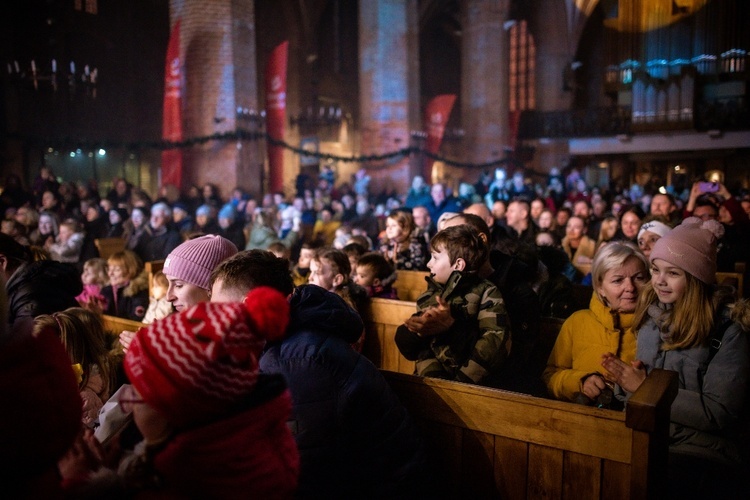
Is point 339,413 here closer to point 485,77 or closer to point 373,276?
point 373,276

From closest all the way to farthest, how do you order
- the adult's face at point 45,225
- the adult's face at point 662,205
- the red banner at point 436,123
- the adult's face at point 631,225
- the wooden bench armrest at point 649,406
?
the wooden bench armrest at point 649,406, the adult's face at point 631,225, the adult's face at point 662,205, the adult's face at point 45,225, the red banner at point 436,123

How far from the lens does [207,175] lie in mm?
13133

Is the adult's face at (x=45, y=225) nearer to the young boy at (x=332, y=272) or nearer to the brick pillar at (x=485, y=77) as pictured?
the young boy at (x=332, y=272)

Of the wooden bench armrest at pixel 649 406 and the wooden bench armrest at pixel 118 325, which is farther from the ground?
the wooden bench armrest at pixel 649 406

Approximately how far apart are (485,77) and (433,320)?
1809 centimetres

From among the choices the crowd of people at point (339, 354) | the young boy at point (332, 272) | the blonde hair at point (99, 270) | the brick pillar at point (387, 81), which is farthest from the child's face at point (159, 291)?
the brick pillar at point (387, 81)

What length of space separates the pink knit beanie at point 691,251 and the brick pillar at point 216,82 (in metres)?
11.2

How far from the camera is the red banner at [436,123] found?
17.7 metres

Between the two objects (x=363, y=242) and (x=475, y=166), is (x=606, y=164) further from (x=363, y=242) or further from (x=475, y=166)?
(x=363, y=242)

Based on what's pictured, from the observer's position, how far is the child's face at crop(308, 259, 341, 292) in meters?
4.14

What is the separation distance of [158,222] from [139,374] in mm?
6875

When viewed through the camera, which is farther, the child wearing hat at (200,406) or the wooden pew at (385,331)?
the wooden pew at (385,331)

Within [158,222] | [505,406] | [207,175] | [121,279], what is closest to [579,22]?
[207,175]

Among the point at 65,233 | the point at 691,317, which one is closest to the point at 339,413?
the point at 691,317
